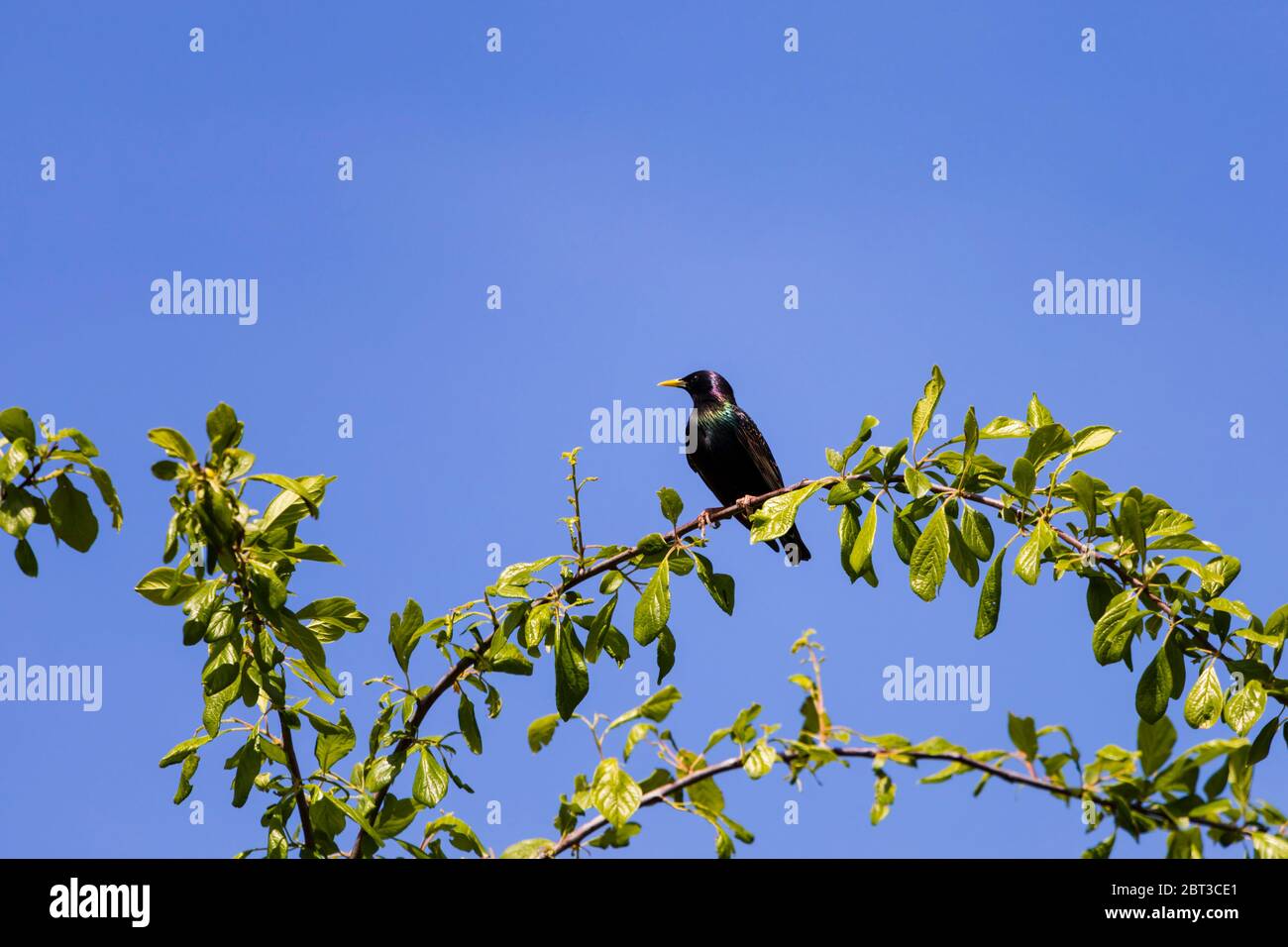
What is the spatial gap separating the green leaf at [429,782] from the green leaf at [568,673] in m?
0.33

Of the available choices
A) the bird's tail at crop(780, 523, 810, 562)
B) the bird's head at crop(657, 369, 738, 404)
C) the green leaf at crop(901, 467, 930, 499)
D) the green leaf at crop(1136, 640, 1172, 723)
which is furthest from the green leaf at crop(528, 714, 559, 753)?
the bird's head at crop(657, 369, 738, 404)

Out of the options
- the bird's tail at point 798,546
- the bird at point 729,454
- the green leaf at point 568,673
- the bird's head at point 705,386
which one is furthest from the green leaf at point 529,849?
the bird's head at point 705,386

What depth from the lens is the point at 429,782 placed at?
279 centimetres

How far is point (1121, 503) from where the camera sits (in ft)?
8.29

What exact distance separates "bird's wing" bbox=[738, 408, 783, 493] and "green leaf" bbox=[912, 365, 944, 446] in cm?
395

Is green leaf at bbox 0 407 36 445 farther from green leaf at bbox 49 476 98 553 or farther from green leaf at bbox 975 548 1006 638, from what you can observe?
green leaf at bbox 975 548 1006 638

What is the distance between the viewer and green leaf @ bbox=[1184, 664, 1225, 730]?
249 cm

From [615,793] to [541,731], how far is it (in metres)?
0.40

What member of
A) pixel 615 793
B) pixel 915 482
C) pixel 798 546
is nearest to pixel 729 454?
pixel 798 546

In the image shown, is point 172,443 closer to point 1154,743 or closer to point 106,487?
point 106,487

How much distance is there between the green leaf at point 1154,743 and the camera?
1947 mm
